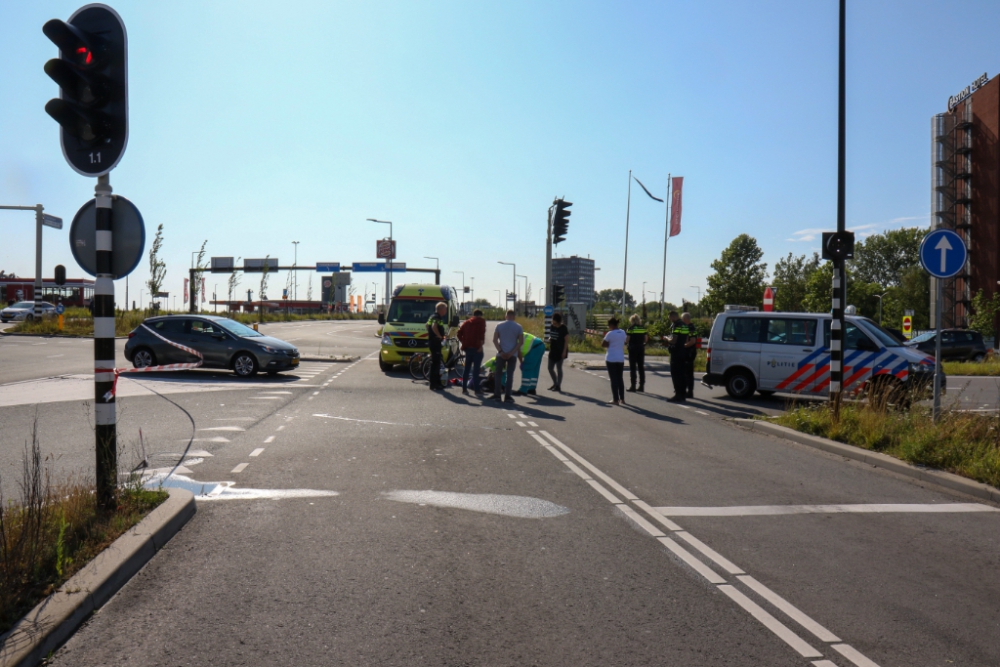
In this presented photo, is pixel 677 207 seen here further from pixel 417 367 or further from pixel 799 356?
pixel 799 356

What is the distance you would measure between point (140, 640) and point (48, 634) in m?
0.41

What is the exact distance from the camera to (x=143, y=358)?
20.5m

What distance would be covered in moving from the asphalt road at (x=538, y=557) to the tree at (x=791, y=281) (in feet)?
340

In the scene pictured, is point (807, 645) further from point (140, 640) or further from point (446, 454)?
point (446, 454)

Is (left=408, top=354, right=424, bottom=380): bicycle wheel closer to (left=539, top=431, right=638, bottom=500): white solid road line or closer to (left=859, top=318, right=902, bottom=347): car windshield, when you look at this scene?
(left=539, top=431, right=638, bottom=500): white solid road line

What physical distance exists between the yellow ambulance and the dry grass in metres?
15.7

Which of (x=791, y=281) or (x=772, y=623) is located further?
(x=791, y=281)

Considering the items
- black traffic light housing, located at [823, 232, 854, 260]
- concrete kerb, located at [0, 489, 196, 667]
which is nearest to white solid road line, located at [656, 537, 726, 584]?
concrete kerb, located at [0, 489, 196, 667]

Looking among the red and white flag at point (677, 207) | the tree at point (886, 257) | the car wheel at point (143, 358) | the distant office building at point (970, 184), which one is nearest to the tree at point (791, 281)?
the tree at point (886, 257)

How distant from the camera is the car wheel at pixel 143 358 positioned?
2042 cm

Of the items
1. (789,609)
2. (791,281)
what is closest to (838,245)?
(789,609)

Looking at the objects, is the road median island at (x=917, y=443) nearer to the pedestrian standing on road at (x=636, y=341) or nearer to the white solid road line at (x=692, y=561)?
the white solid road line at (x=692, y=561)

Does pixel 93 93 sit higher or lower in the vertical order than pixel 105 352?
higher

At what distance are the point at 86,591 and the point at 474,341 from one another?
12525 mm
